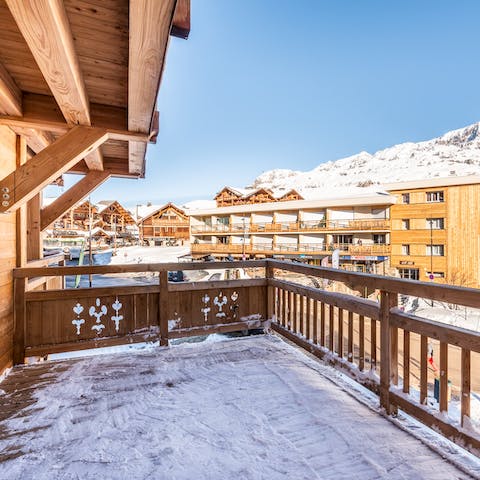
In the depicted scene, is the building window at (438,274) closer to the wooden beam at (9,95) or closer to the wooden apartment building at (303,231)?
the wooden apartment building at (303,231)

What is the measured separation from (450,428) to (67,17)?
9.97ft

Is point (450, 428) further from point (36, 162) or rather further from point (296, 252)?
point (296, 252)

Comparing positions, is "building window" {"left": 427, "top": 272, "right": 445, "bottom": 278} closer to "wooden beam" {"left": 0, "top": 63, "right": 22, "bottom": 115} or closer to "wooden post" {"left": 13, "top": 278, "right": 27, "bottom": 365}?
"wooden post" {"left": 13, "top": 278, "right": 27, "bottom": 365}

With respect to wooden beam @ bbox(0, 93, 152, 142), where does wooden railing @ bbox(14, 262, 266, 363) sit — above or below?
below

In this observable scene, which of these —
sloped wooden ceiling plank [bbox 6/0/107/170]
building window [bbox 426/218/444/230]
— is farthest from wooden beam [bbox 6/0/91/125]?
building window [bbox 426/218/444/230]

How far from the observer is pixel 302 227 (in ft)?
76.8

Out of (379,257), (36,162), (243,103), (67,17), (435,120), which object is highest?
(435,120)

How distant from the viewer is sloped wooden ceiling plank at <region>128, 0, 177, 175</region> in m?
1.14

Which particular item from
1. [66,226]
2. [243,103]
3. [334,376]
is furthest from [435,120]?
[334,376]

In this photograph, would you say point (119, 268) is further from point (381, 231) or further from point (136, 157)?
point (381, 231)

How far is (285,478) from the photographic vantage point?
147 cm

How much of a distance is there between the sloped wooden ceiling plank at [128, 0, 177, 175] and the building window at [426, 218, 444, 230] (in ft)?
71.3

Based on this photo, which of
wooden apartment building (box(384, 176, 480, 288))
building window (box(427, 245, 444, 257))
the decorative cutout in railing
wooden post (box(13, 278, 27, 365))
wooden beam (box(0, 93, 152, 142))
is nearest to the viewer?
wooden beam (box(0, 93, 152, 142))

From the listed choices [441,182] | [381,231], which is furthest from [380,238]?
[441,182]
